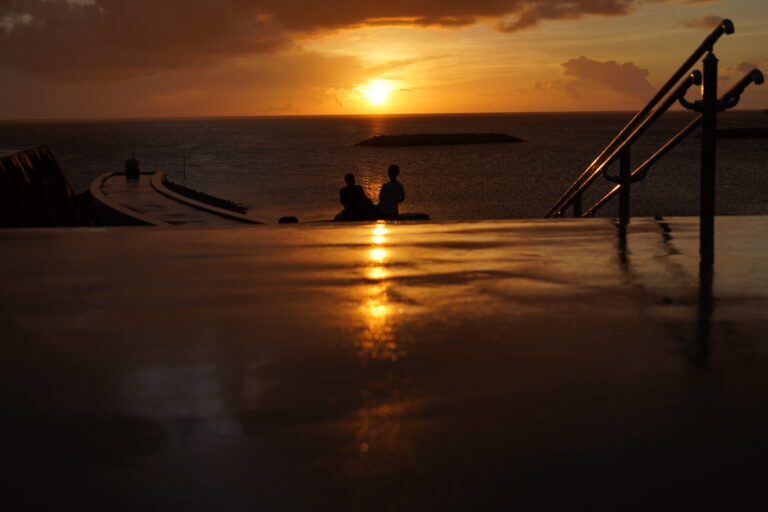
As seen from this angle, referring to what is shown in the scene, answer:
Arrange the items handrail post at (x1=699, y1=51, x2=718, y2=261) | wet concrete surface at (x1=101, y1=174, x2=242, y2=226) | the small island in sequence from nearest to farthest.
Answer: handrail post at (x1=699, y1=51, x2=718, y2=261) < wet concrete surface at (x1=101, y1=174, x2=242, y2=226) < the small island

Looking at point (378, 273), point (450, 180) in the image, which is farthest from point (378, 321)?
point (450, 180)

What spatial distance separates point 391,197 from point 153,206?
1205cm

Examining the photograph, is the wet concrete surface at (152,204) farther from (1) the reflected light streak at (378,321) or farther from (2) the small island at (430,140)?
(2) the small island at (430,140)

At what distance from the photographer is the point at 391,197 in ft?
35.3

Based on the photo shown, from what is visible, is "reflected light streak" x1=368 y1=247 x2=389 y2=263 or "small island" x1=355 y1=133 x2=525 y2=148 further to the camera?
"small island" x1=355 y1=133 x2=525 y2=148

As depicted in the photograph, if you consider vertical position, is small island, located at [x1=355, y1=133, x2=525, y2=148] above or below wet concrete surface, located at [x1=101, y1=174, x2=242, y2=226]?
above

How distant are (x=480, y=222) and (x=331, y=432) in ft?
17.8

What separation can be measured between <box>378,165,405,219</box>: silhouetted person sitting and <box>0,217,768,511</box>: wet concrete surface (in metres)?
5.25

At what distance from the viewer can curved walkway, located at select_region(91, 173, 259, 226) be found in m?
17.2

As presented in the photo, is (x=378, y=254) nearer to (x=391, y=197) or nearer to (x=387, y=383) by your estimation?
(x=387, y=383)

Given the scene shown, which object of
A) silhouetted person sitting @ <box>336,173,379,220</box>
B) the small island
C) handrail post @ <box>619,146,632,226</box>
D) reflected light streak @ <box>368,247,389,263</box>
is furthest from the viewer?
the small island

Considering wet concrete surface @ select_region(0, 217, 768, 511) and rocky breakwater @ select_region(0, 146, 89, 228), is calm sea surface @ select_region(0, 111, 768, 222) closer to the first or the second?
rocky breakwater @ select_region(0, 146, 89, 228)

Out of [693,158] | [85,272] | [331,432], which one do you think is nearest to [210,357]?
[331,432]

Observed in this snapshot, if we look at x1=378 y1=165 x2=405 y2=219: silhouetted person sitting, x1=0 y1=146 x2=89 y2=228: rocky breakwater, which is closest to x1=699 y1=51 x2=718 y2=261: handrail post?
x1=378 y1=165 x2=405 y2=219: silhouetted person sitting
